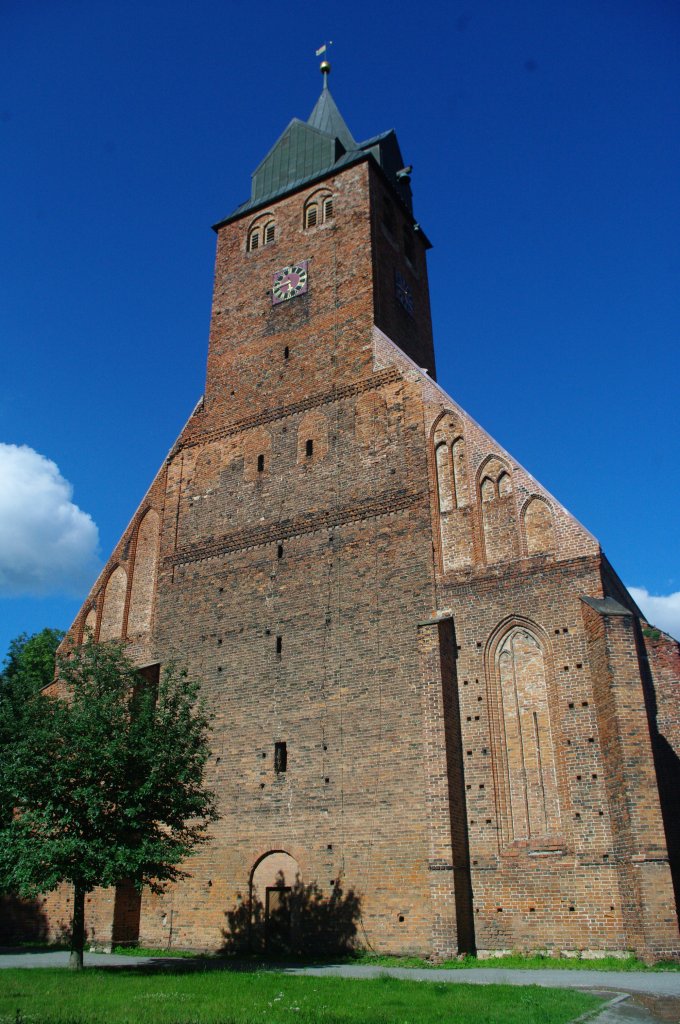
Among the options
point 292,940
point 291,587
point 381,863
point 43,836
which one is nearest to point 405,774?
point 381,863

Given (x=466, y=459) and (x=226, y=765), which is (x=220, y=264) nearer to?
(x=466, y=459)

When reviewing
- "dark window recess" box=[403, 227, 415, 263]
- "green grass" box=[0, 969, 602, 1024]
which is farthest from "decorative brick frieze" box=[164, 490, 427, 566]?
"dark window recess" box=[403, 227, 415, 263]

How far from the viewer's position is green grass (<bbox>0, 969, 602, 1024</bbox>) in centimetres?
806

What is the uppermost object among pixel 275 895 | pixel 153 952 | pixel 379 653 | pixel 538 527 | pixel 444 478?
pixel 444 478

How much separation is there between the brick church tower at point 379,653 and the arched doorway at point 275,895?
0.05m

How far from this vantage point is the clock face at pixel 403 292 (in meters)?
23.2

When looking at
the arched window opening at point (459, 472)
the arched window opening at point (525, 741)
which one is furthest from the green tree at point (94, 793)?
the arched window opening at point (459, 472)

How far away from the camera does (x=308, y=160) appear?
82.7 feet

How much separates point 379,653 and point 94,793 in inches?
237

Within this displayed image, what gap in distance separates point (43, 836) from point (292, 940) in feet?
17.3

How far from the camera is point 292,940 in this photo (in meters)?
15.5

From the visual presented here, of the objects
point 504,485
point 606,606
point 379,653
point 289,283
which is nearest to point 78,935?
point 379,653

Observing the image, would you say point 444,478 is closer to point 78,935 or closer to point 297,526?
point 297,526

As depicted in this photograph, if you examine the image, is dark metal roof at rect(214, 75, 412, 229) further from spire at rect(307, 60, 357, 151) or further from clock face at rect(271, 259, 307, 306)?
clock face at rect(271, 259, 307, 306)
